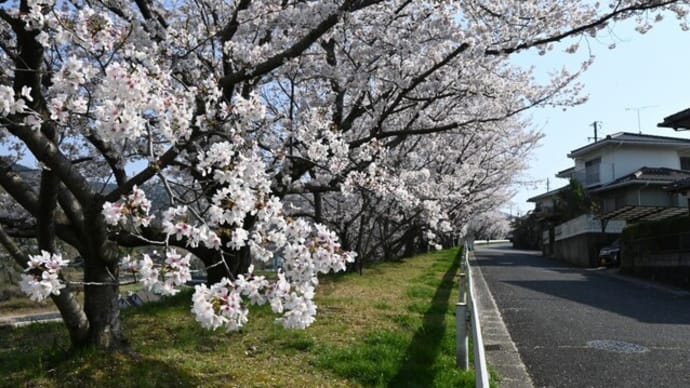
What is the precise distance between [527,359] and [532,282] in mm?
10844

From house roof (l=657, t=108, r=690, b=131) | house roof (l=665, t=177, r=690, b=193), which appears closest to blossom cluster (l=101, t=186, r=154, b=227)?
house roof (l=657, t=108, r=690, b=131)

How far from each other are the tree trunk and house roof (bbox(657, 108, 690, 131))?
18.1 metres

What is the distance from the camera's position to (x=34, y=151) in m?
4.94

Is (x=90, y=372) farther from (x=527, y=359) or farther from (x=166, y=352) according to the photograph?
(x=527, y=359)

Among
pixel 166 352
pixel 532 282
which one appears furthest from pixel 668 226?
pixel 166 352

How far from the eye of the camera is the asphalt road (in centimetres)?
665

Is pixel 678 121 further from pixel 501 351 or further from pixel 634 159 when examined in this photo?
pixel 634 159

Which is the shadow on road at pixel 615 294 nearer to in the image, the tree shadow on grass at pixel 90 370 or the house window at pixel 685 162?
the tree shadow on grass at pixel 90 370

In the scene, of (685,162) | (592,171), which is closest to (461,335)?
(592,171)

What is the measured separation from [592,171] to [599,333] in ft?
115

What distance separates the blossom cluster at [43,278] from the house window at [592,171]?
41576 millimetres

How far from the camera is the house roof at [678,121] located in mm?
18078

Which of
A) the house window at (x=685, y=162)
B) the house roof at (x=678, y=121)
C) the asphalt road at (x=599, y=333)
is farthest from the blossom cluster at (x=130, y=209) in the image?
the house window at (x=685, y=162)

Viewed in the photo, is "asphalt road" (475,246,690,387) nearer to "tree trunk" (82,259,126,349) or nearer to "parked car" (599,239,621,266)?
"tree trunk" (82,259,126,349)
